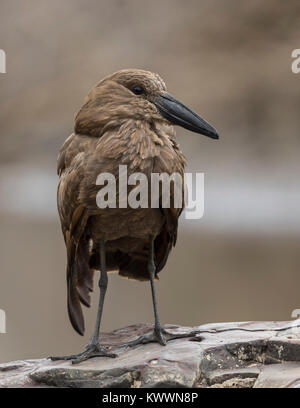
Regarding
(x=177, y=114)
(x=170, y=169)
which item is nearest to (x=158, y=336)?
(x=170, y=169)

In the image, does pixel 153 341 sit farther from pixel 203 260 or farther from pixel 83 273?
pixel 203 260

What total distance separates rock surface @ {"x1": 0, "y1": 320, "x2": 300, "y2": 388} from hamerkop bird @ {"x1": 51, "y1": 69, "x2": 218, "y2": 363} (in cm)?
8

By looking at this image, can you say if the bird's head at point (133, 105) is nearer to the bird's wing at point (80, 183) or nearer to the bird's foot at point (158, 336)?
the bird's wing at point (80, 183)

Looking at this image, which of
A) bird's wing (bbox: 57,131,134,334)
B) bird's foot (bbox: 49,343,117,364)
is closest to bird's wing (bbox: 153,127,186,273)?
bird's wing (bbox: 57,131,134,334)

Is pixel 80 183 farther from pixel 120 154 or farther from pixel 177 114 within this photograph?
pixel 177 114

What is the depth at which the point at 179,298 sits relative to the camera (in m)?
4.81

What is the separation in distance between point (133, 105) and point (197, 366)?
74cm

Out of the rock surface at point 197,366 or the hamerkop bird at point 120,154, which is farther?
the hamerkop bird at point 120,154

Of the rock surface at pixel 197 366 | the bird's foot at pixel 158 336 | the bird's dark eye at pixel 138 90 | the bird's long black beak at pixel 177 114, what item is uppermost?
the bird's dark eye at pixel 138 90

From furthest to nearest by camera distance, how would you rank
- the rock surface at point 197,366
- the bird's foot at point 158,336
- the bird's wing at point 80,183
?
the bird's foot at point 158,336, the bird's wing at point 80,183, the rock surface at point 197,366

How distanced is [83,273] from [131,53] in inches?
161

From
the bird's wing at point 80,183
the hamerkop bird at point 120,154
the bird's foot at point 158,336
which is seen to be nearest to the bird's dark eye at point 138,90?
the hamerkop bird at point 120,154

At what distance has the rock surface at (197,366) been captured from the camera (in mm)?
2322

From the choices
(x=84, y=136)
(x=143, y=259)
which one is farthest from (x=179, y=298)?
(x=84, y=136)
